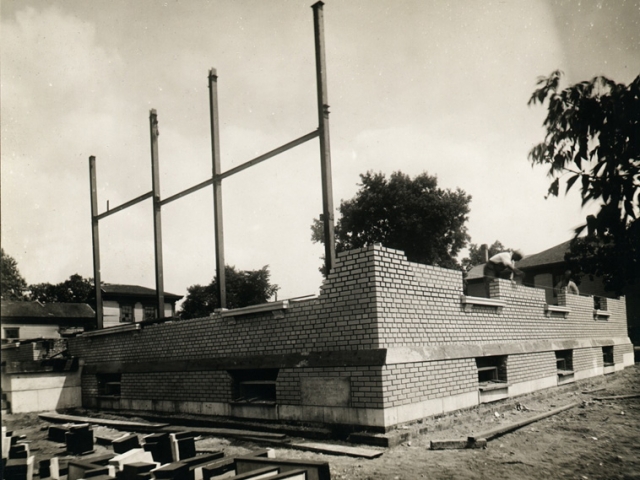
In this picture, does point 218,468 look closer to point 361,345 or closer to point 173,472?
point 173,472

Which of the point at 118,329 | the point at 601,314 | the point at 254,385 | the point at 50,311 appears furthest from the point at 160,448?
the point at 50,311

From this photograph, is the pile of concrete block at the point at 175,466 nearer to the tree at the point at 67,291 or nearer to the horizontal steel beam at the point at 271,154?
the horizontal steel beam at the point at 271,154

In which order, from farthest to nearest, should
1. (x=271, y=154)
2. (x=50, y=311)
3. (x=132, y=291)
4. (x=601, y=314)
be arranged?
1. (x=132, y=291)
2. (x=50, y=311)
3. (x=601, y=314)
4. (x=271, y=154)

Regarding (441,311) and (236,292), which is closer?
(441,311)

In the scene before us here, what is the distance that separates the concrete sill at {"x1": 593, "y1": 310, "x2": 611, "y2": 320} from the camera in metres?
16.1

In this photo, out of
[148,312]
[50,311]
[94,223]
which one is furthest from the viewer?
[148,312]

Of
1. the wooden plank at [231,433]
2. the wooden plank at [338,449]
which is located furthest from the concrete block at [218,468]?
the wooden plank at [231,433]

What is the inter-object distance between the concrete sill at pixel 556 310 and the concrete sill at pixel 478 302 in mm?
2798

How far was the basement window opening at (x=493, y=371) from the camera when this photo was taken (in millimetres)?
10109

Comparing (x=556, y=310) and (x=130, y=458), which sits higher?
(x=556, y=310)

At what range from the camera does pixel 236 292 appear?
57969 mm

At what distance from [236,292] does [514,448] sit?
52802mm

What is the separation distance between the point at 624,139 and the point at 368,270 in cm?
510

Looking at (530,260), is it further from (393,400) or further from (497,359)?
(393,400)
